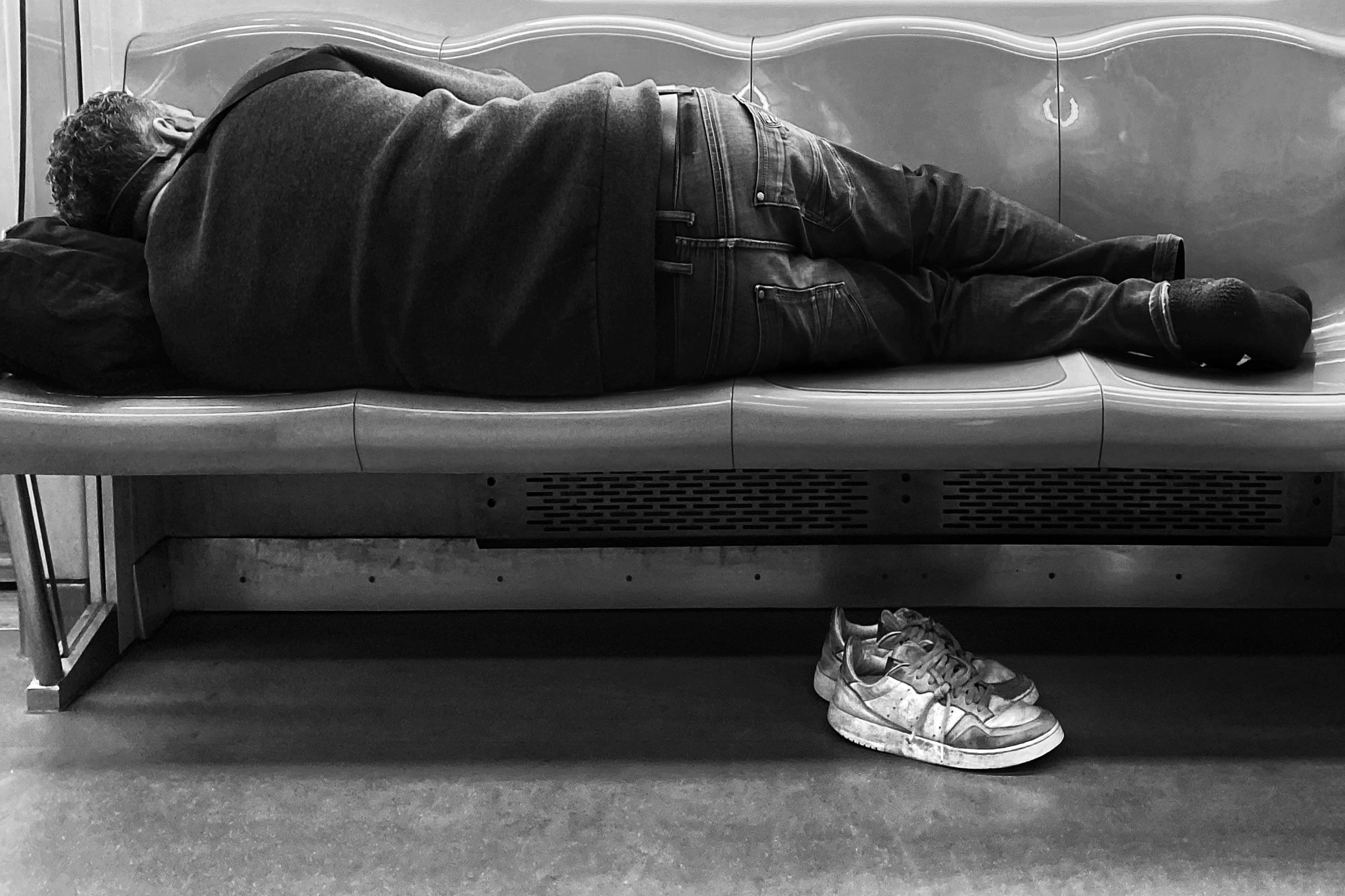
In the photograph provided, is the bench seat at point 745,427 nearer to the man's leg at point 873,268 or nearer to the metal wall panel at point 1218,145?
the man's leg at point 873,268

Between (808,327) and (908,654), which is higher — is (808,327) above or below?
above

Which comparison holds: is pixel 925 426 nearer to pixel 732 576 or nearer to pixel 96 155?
pixel 732 576

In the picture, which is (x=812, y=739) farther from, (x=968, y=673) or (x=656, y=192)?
(x=656, y=192)

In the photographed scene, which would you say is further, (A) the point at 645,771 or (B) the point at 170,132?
(B) the point at 170,132

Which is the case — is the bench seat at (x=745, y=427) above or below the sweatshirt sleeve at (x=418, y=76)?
below

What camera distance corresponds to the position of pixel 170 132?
72.7 inches

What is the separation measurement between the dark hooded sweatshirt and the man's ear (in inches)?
8.0

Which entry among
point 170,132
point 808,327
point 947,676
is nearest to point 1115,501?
point 947,676

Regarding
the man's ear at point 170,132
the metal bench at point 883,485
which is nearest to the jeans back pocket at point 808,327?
the metal bench at point 883,485

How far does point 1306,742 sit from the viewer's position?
65.9 inches

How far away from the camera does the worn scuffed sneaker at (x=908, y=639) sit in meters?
1.74

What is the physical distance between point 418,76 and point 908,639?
113 centimetres

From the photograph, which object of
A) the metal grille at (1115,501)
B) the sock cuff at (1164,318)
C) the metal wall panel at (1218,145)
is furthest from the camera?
the metal wall panel at (1218,145)

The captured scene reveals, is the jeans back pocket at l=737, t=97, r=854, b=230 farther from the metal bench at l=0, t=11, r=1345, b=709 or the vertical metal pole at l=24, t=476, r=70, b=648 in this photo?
the vertical metal pole at l=24, t=476, r=70, b=648
